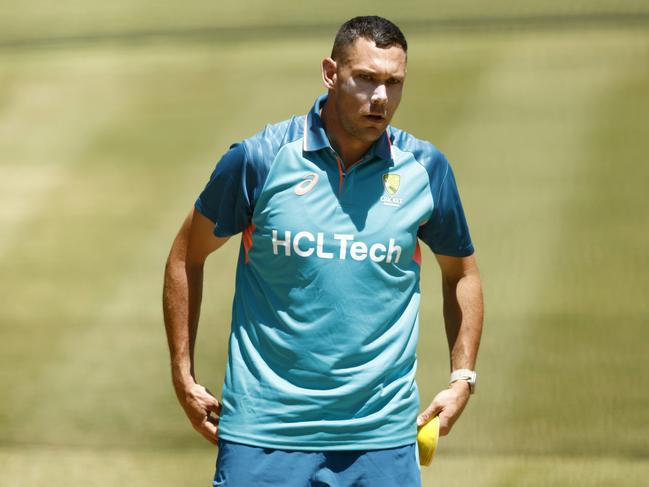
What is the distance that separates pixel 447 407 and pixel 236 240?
6.81 feet

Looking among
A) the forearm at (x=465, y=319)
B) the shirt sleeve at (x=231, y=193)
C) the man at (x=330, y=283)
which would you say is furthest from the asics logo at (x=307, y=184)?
the forearm at (x=465, y=319)

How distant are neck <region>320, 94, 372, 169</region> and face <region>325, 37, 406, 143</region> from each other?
3cm

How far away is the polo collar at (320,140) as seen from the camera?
112 inches

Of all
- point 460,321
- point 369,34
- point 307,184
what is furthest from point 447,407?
point 369,34

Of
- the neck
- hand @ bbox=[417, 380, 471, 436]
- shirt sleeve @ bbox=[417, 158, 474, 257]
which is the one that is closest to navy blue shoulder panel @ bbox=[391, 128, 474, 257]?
shirt sleeve @ bbox=[417, 158, 474, 257]

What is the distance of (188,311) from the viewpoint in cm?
301

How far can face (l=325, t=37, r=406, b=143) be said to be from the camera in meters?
2.80

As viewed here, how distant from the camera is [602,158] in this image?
15.9ft

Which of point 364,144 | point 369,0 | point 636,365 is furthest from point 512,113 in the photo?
point 364,144

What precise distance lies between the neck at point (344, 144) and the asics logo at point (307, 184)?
10 cm

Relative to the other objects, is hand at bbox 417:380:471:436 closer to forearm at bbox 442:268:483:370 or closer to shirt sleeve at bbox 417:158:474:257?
forearm at bbox 442:268:483:370

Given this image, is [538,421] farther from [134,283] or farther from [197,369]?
[134,283]

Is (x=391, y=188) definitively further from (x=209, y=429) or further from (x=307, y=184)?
(x=209, y=429)

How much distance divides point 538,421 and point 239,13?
A: 2308 millimetres
